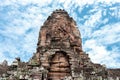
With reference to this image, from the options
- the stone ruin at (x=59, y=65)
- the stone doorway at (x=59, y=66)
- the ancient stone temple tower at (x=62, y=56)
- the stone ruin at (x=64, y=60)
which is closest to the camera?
the stone ruin at (x=59, y=65)

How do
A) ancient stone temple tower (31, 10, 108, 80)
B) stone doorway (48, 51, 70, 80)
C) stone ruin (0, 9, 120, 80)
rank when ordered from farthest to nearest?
stone doorway (48, 51, 70, 80) < ancient stone temple tower (31, 10, 108, 80) < stone ruin (0, 9, 120, 80)

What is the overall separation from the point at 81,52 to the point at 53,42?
16.9 feet

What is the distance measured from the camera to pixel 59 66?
4466 cm

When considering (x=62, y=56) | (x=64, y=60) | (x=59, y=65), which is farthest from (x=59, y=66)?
(x=62, y=56)

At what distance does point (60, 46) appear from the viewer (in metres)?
45.3

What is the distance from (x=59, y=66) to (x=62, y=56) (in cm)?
141

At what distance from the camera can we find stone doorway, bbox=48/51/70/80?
145ft

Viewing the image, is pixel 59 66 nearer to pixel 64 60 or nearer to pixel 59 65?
pixel 59 65

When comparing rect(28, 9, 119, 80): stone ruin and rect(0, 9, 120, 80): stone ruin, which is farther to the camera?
rect(28, 9, 119, 80): stone ruin

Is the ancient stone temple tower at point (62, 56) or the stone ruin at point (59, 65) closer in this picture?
the stone ruin at point (59, 65)

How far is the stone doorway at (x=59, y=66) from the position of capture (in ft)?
145

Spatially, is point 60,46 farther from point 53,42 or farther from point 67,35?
point 67,35

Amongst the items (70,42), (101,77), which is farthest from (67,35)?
(101,77)

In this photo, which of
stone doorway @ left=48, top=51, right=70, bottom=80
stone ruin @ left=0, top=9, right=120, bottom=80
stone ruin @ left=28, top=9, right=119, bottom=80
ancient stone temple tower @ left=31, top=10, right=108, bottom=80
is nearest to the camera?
stone ruin @ left=0, top=9, right=120, bottom=80
